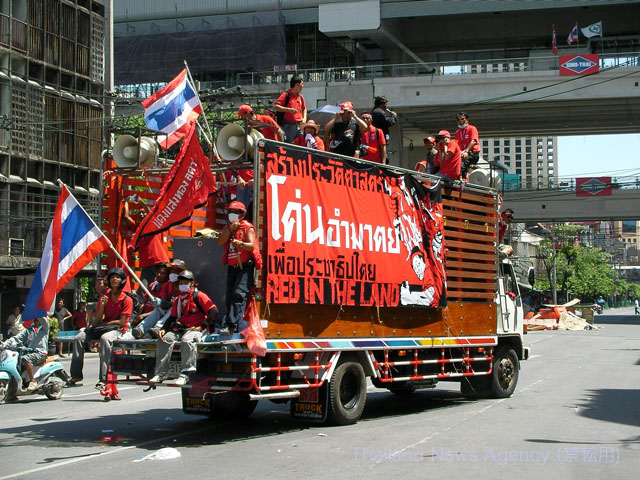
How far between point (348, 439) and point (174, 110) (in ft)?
20.9

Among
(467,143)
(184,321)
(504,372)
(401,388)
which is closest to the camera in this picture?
(184,321)

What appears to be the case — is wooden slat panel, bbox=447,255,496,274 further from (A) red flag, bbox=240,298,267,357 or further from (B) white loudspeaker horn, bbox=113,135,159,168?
(B) white loudspeaker horn, bbox=113,135,159,168

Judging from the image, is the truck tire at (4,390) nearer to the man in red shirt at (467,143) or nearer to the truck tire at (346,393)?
the truck tire at (346,393)

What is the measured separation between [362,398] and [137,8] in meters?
49.8

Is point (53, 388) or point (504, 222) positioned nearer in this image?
point (53, 388)

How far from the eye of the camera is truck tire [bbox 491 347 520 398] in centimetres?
1388

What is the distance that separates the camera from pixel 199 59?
53.7 meters

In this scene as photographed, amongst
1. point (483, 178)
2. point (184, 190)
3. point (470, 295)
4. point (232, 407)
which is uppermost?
point (483, 178)

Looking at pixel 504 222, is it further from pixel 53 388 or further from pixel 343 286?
pixel 53 388

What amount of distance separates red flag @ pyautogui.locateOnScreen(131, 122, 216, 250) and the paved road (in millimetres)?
2676

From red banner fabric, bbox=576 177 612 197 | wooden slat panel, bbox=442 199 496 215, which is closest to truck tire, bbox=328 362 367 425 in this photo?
wooden slat panel, bbox=442 199 496 215

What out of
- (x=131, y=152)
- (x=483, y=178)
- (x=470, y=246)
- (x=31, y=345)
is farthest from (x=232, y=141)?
(x=31, y=345)

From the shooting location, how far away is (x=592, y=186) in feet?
172

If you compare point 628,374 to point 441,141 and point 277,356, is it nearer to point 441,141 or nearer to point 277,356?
point 441,141
